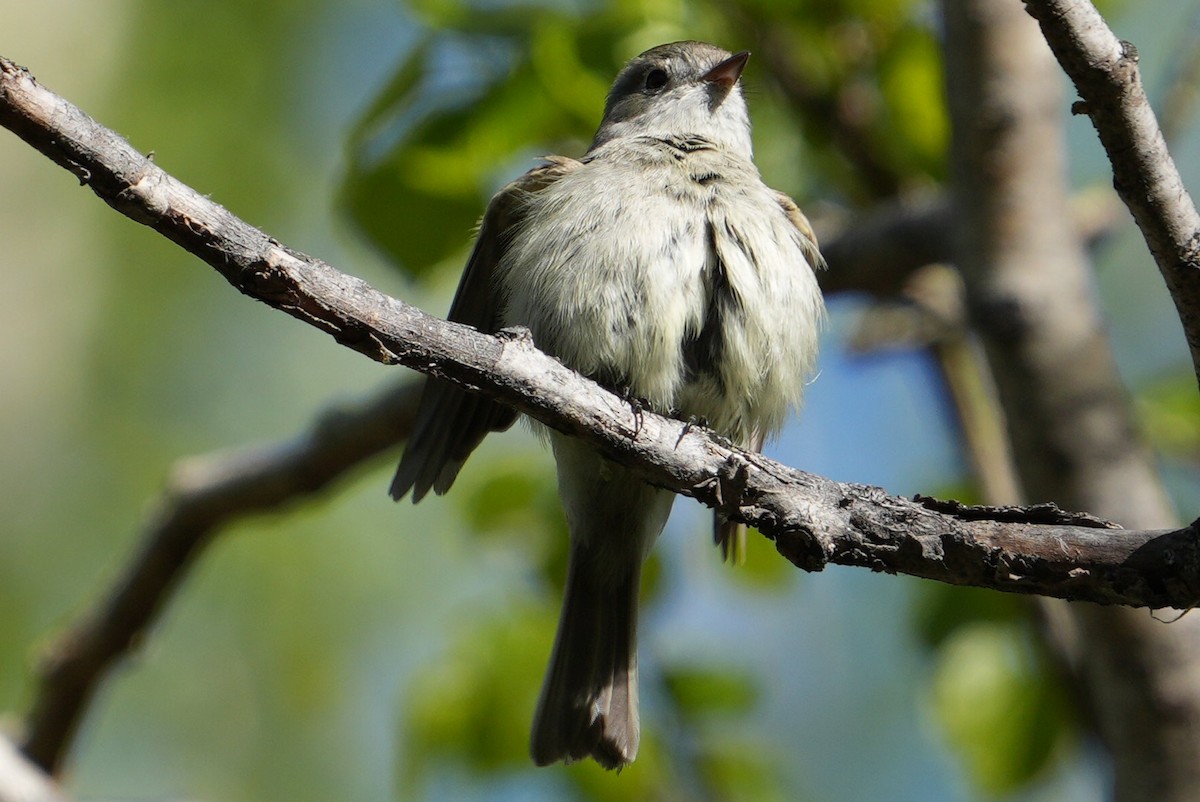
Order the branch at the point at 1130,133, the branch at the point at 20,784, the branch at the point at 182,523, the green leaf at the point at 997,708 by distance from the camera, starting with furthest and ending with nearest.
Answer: the branch at the point at 182,523 < the green leaf at the point at 997,708 < the branch at the point at 20,784 < the branch at the point at 1130,133

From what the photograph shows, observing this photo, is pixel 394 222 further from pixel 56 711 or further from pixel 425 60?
pixel 56 711

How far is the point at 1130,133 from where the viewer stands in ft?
7.27

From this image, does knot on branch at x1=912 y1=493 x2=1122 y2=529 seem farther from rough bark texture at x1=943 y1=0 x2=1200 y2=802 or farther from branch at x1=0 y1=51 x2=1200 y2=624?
rough bark texture at x1=943 y1=0 x2=1200 y2=802

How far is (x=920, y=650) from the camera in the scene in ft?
16.1

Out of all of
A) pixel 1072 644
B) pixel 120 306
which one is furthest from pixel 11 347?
pixel 1072 644

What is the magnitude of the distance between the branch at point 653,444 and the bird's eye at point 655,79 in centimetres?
263

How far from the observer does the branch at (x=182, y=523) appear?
477 cm

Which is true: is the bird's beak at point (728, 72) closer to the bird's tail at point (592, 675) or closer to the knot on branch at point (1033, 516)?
the bird's tail at point (592, 675)

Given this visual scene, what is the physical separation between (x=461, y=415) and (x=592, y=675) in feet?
3.35

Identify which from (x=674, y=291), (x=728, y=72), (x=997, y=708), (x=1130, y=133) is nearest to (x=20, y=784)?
(x=674, y=291)

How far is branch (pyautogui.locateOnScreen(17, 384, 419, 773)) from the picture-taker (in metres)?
4.77

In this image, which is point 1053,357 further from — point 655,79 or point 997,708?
point 655,79

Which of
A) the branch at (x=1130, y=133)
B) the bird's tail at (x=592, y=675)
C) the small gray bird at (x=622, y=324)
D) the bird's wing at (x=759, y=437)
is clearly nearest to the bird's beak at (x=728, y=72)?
the small gray bird at (x=622, y=324)

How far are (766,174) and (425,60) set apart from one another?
173cm
